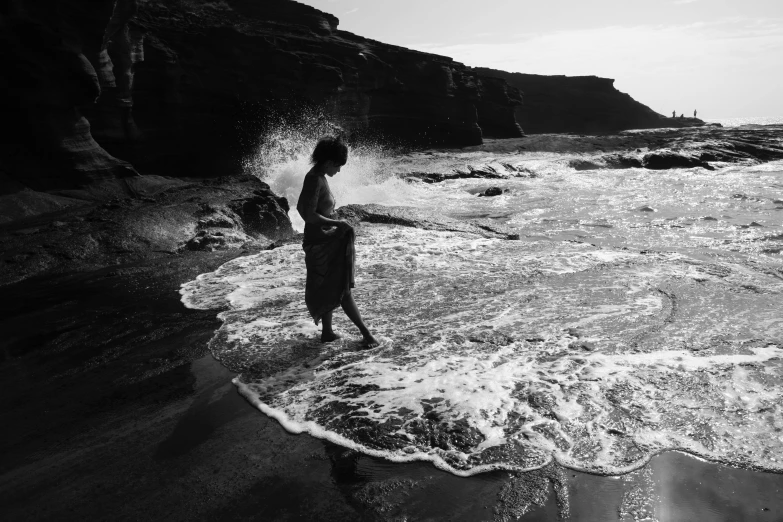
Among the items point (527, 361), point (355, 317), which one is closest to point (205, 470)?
point (355, 317)

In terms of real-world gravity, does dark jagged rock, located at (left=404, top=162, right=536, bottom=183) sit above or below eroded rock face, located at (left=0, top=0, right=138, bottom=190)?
below

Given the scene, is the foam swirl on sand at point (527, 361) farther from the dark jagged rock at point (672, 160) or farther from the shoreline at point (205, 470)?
the dark jagged rock at point (672, 160)

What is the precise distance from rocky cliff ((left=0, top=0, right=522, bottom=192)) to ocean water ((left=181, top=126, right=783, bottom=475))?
7.06 m

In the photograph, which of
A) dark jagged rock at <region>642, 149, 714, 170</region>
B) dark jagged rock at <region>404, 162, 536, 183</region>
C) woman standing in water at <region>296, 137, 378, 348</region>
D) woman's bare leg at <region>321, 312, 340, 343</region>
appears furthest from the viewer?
dark jagged rock at <region>642, 149, 714, 170</region>

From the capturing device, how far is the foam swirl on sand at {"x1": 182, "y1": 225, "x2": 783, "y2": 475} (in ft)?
10.1

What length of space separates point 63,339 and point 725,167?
A: 2682 centimetres

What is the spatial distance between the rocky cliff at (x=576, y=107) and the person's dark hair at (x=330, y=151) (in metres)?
60.0

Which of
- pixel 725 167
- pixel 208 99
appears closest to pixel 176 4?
pixel 208 99

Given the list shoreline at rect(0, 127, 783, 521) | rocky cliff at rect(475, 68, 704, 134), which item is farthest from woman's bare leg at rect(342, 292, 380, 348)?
rocky cliff at rect(475, 68, 704, 134)

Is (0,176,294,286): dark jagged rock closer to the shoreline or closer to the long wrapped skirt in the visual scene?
the shoreline

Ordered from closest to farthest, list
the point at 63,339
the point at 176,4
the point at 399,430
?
the point at 399,430
the point at 63,339
the point at 176,4

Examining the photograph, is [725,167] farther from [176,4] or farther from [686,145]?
[176,4]

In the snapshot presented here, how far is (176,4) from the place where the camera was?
2428 centimetres

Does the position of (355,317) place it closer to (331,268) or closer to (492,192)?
(331,268)
